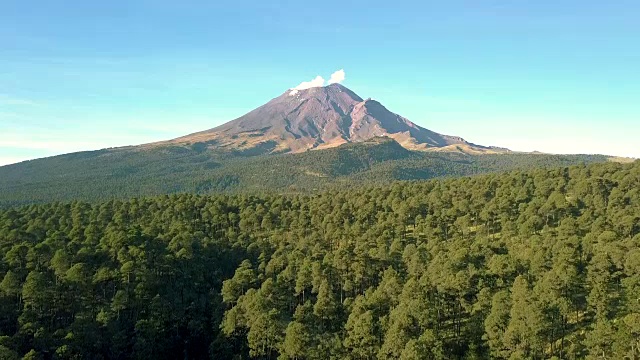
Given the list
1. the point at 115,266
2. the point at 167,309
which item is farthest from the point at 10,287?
the point at 167,309

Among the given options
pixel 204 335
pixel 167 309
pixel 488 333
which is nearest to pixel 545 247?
pixel 488 333

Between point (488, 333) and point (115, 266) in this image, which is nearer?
point (488, 333)

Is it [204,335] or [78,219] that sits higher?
[78,219]

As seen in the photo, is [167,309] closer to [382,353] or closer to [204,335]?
[204,335]

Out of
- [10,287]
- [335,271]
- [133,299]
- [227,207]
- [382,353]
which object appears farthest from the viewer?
[227,207]

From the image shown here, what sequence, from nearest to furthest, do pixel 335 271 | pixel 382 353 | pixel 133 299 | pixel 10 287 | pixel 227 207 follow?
pixel 382 353 → pixel 10 287 → pixel 133 299 → pixel 335 271 → pixel 227 207

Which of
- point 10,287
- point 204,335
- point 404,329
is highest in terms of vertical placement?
point 10,287
